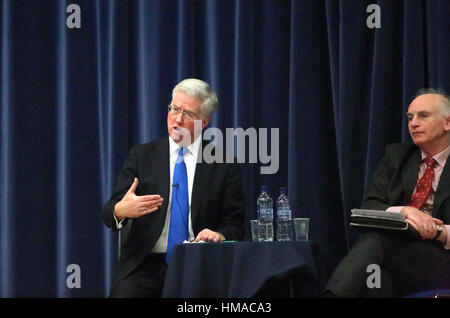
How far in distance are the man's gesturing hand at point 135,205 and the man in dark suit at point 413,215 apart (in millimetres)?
890

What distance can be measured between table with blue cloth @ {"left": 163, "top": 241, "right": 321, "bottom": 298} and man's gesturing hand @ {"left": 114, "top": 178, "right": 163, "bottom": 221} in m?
0.27

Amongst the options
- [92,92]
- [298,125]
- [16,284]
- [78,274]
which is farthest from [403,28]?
[16,284]

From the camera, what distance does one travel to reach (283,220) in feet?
12.7

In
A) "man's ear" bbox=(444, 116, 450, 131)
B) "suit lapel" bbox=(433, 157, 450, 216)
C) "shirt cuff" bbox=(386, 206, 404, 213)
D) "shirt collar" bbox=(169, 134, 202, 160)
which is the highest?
"man's ear" bbox=(444, 116, 450, 131)

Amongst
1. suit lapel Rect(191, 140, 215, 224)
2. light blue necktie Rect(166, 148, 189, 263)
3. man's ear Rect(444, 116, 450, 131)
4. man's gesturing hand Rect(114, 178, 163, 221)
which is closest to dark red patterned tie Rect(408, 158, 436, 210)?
man's ear Rect(444, 116, 450, 131)

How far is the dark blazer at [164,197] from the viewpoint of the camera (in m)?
3.57

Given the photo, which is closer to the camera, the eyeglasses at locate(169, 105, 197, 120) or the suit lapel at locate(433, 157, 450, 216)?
the suit lapel at locate(433, 157, 450, 216)

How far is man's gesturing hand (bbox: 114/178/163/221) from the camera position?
3.29 metres

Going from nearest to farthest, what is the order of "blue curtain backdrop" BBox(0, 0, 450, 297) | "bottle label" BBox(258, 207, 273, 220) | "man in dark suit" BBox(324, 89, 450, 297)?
"man in dark suit" BBox(324, 89, 450, 297), "bottle label" BBox(258, 207, 273, 220), "blue curtain backdrop" BBox(0, 0, 450, 297)

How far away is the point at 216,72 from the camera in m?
4.50

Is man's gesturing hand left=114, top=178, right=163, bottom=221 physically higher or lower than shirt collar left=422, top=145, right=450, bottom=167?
lower

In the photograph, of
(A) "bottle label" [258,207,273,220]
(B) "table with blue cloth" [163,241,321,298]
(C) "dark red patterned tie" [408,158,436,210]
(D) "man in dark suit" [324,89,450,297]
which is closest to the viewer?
(B) "table with blue cloth" [163,241,321,298]

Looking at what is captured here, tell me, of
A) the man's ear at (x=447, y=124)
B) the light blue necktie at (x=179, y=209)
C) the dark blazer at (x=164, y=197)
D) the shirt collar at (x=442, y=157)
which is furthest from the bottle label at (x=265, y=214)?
the man's ear at (x=447, y=124)

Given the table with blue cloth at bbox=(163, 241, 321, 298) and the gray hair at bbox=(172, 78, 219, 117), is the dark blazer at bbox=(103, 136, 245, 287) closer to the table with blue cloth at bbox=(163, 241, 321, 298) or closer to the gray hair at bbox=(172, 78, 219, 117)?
the gray hair at bbox=(172, 78, 219, 117)
